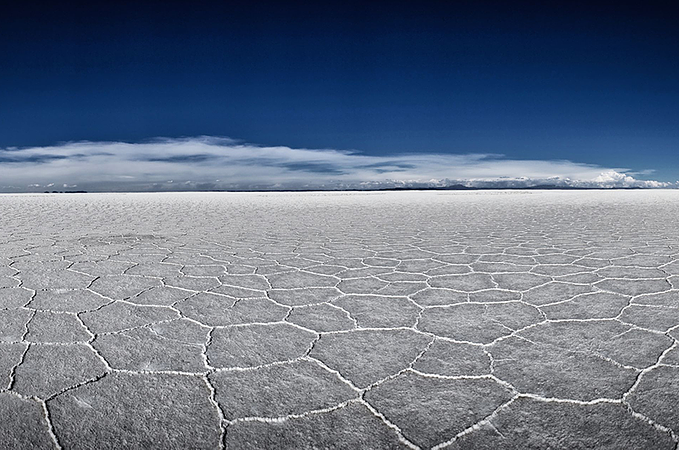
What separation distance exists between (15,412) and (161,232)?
5140mm

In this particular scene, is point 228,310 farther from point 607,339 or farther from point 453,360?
point 607,339

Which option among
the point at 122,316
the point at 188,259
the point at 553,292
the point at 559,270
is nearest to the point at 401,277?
the point at 553,292

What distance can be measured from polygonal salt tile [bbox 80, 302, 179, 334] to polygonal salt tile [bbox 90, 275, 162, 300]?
0.76ft

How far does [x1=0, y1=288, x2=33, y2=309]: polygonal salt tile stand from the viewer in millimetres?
2508

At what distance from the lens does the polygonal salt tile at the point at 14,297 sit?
2.51 meters

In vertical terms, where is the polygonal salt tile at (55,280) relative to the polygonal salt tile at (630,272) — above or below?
below

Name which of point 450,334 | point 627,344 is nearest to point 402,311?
point 450,334

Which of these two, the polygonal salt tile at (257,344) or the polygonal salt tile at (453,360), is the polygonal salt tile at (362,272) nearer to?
the polygonal salt tile at (257,344)

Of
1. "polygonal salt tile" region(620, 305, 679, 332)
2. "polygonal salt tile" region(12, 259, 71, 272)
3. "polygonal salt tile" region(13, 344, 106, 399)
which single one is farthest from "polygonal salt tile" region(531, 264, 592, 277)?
"polygonal salt tile" region(12, 259, 71, 272)

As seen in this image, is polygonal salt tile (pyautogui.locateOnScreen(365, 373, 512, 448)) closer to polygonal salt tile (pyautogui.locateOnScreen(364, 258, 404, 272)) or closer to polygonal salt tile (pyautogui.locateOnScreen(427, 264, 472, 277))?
polygonal salt tile (pyautogui.locateOnScreen(427, 264, 472, 277))

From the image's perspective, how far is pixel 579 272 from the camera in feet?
10.7

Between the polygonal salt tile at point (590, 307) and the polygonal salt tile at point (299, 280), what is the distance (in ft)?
4.36

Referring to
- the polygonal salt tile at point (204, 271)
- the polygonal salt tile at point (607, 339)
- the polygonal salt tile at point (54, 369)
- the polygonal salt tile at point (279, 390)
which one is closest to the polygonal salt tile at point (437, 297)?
the polygonal salt tile at point (607, 339)

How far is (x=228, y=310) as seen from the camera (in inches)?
96.1
